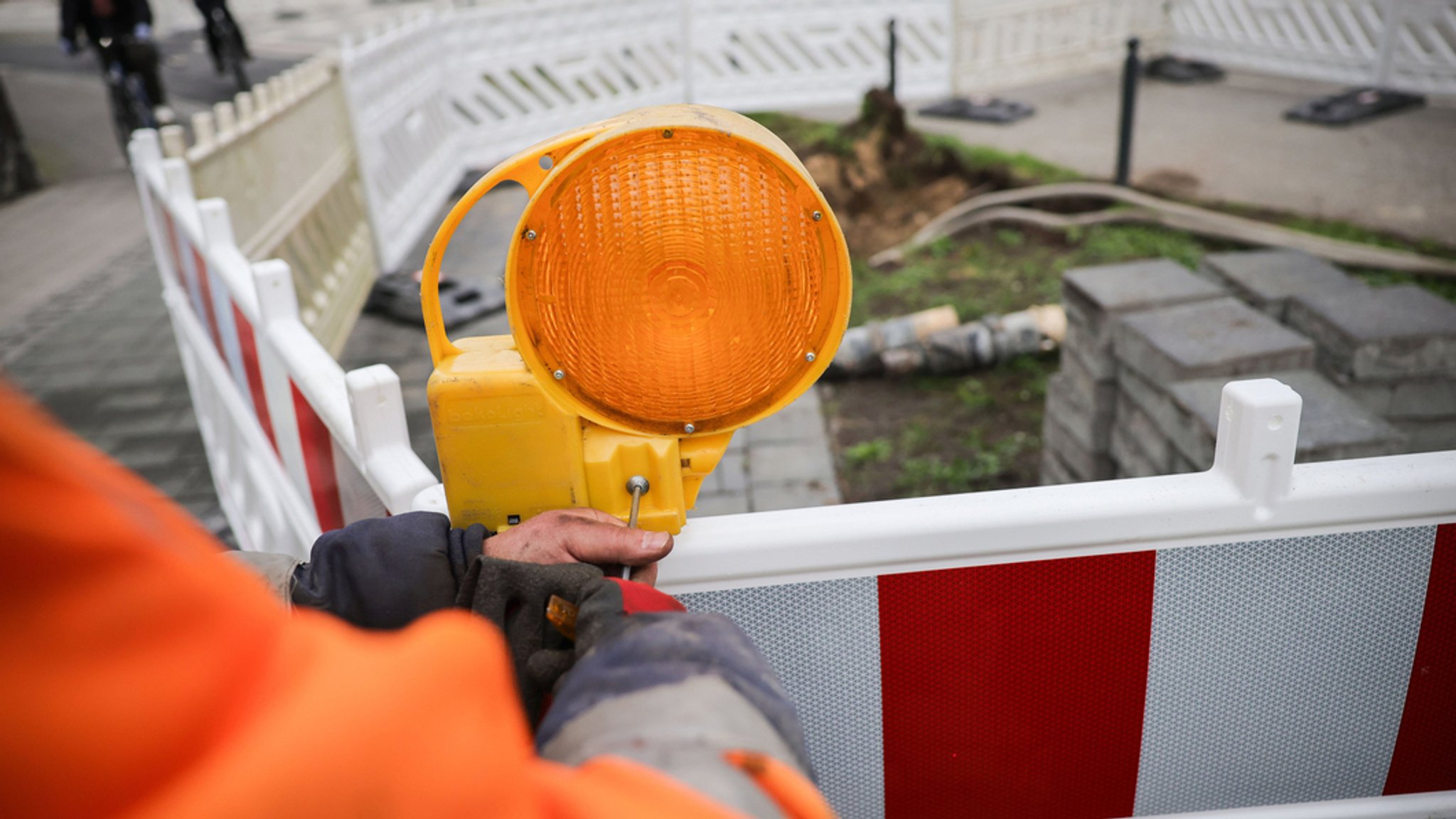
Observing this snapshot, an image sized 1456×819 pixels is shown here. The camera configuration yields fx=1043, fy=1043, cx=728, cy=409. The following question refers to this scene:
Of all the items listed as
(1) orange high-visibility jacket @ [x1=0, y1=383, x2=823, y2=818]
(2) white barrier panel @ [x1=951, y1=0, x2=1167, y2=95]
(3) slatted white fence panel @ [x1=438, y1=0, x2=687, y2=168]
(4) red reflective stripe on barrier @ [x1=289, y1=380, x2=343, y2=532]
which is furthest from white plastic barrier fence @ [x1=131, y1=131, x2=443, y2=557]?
(2) white barrier panel @ [x1=951, y1=0, x2=1167, y2=95]

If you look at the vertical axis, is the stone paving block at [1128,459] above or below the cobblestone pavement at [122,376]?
above

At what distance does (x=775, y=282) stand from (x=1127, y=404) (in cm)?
234

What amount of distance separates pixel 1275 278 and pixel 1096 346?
2.31ft

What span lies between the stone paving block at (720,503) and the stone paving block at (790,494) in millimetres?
36

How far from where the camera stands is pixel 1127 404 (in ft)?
10.6

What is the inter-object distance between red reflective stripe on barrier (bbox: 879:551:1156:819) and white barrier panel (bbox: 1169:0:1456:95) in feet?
32.7

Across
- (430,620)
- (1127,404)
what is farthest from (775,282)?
(1127,404)

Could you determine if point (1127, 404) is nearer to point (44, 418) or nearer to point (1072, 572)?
point (1072, 572)

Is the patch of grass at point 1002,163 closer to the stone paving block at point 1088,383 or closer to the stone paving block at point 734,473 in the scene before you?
the stone paving block at point 734,473

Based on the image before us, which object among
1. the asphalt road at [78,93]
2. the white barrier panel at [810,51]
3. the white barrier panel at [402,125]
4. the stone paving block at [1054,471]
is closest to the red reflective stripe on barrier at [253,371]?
the stone paving block at [1054,471]

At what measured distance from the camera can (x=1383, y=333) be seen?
115 inches

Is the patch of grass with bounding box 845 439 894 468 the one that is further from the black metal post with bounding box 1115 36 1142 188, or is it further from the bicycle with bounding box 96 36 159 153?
the bicycle with bounding box 96 36 159 153

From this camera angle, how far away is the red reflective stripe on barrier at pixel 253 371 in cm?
258

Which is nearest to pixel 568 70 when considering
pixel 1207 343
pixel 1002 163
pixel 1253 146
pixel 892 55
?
pixel 892 55
